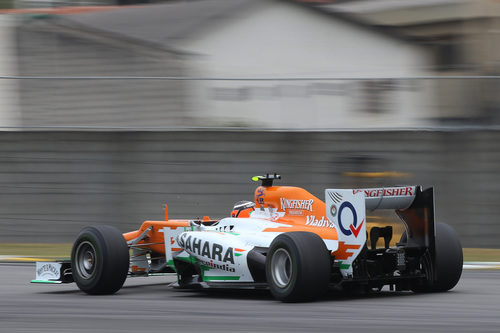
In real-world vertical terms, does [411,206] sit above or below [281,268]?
above

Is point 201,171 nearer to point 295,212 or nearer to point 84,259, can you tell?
point 84,259

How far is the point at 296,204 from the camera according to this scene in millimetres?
9859

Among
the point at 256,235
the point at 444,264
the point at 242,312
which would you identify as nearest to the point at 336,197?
the point at 256,235

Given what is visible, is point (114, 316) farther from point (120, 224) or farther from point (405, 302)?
point (120, 224)

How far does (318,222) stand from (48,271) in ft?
10.9

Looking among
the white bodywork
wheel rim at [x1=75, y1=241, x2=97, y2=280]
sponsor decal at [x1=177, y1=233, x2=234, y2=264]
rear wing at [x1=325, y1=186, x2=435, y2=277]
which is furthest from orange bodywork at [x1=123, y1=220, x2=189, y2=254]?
rear wing at [x1=325, y1=186, x2=435, y2=277]

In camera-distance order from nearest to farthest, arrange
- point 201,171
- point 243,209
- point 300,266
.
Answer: point 300,266 < point 243,209 < point 201,171

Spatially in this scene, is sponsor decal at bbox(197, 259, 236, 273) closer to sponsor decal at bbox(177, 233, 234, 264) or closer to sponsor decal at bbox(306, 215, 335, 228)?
sponsor decal at bbox(177, 233, 234, 264)

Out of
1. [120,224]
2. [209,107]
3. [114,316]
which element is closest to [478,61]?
[209,107]

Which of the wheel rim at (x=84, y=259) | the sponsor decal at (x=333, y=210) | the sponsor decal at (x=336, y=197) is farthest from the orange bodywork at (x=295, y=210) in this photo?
the wheel rim at (x=84, y=259)

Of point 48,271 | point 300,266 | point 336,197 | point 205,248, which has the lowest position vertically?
point 48,271

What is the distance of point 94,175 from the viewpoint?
719 inches

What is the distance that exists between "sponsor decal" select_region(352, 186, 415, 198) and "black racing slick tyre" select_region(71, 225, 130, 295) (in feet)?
9.10

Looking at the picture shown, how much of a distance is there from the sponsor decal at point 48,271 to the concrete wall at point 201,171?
701cm
